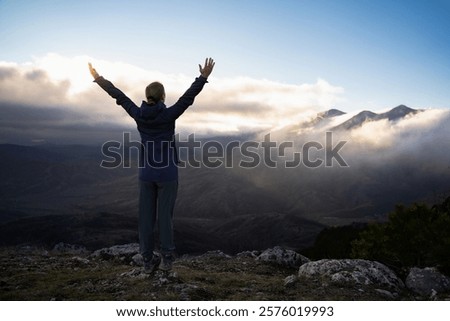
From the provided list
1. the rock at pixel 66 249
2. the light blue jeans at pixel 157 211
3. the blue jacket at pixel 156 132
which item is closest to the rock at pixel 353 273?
the light blue jeans at pixel 157 211

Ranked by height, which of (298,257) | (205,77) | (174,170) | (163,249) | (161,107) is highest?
(205,77)

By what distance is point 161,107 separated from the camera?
766 centimetres

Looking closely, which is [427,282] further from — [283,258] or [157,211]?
[157,211]

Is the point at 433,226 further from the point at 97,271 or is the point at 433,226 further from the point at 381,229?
the point at 97,271

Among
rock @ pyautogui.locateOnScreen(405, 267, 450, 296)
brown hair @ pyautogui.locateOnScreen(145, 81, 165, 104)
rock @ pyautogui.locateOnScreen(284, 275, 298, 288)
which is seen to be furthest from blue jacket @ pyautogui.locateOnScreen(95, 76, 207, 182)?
→ rock @ pyautogui.locateOnScreen(405, 267, 450, 296)

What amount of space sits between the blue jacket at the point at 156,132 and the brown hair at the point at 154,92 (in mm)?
128

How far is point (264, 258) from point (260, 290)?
15.8 feet

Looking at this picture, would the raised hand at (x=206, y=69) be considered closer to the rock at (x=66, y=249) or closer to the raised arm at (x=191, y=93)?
the raised arm at (x=191, y=93)

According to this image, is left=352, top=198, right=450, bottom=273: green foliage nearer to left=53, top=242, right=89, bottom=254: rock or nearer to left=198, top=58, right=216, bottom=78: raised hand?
left=198, top=58, right=216, bottom=78: raised hand

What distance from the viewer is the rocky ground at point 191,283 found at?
7.93 metres

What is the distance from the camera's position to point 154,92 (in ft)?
Answer: 25.6

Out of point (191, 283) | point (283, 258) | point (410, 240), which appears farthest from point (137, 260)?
point (410, 240)

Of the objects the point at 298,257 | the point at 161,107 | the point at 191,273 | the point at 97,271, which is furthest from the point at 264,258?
the point at 161,107

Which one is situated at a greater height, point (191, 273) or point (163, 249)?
point (163, 249)
